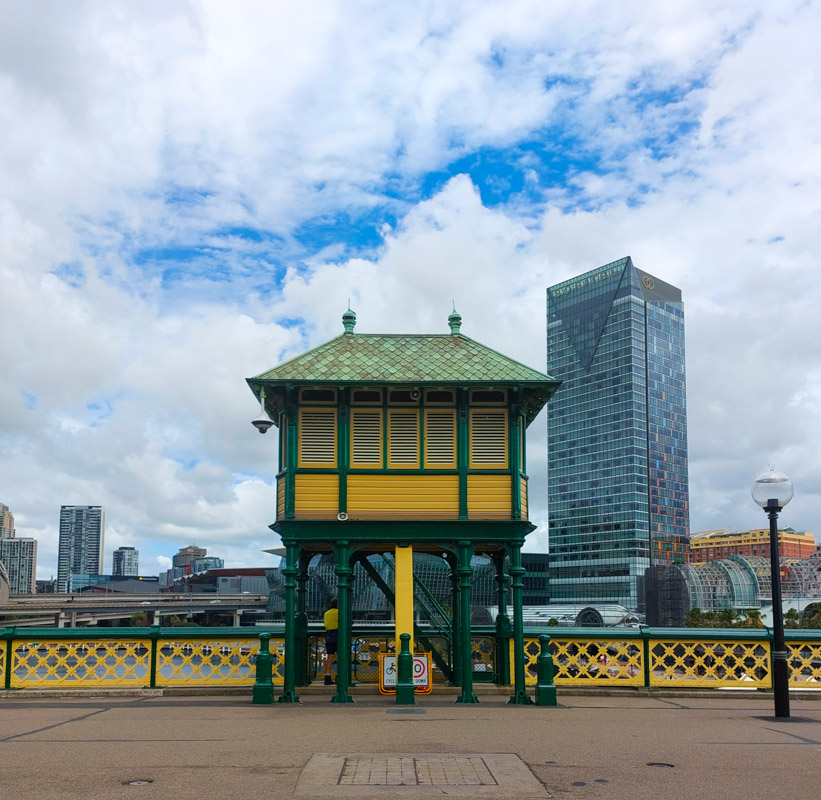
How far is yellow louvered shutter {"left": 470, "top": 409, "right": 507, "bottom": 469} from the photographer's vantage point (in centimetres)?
1873

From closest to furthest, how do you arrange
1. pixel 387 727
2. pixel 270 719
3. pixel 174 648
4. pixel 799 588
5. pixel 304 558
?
pixel 387 727
pixel 270 719
pixel 174 648
pixel 304 558
pixel 799 588

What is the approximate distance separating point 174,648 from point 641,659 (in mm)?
9810

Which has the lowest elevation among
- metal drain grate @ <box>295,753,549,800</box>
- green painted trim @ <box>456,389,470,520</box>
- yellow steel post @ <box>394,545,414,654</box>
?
metal drain grate @ <box>295,753,549,800</box>

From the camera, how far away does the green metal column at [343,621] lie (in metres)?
17.5

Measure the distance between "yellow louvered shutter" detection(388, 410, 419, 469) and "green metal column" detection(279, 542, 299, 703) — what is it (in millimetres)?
2622

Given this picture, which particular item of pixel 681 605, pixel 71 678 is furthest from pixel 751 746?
pixel 681 605

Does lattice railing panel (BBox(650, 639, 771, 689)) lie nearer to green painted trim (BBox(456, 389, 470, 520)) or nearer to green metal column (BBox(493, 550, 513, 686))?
green metal column (BBox(493, 550, 513, 686))

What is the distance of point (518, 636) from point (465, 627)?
118cm

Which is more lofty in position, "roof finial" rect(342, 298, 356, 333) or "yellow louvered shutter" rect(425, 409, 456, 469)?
"roof finial" rect(342, 298, 356, 333)

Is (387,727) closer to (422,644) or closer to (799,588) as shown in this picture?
(422,644)

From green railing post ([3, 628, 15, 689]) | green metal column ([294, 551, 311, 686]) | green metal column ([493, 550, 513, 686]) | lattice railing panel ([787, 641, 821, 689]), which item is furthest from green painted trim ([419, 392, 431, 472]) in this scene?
green railing post ([3, 628, 15, 689])

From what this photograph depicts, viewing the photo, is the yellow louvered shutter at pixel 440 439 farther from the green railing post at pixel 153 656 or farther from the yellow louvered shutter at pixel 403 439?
the green railing post at pixel 153 656

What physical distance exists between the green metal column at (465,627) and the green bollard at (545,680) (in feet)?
3.98

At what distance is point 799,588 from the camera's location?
146 metres
